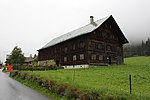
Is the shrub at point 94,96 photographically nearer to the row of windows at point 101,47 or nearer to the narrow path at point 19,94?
the narrow path at point 19,94

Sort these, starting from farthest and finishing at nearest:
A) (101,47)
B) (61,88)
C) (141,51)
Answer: (141,51)
(101,47)
(61,88)

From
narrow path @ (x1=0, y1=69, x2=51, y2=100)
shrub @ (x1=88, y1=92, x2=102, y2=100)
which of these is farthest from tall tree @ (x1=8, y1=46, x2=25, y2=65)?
shrub @ (x1=88, y1=92, x2=102, y2=100)

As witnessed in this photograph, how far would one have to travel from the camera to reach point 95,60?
3638 centimetres

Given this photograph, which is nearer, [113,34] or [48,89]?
Result: [48,89]

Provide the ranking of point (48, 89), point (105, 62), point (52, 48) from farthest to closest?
point (52, 48)
point (105, 62)
point (48, 89)

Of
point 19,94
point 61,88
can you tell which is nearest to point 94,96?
point 61,88

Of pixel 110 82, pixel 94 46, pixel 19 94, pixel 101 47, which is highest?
pixel 94 46

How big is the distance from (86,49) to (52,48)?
54.5ft

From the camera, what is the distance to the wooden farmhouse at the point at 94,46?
36156 mm

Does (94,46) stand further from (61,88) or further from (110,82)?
(61,88)

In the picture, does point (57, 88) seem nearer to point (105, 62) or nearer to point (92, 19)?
point (105, 62)

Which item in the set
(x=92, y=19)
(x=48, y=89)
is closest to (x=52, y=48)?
(x=92, y=19)

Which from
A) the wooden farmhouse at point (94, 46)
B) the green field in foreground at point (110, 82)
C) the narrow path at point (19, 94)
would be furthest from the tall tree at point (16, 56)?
the narrow path at point (19, 94)

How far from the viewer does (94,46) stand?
3688cm
